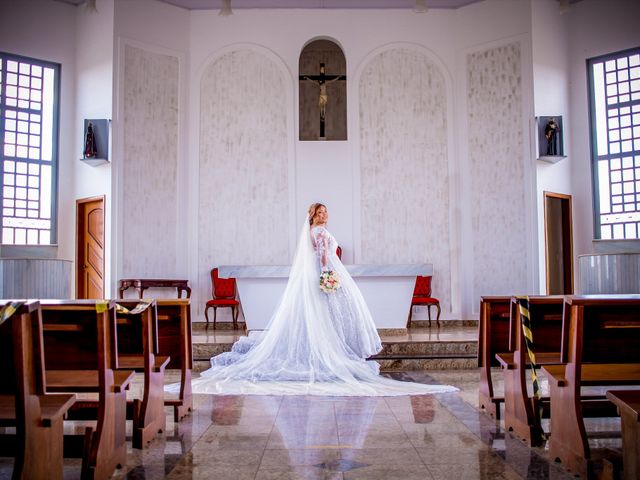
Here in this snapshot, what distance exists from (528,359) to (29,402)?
2.77m

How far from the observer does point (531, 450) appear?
135 inches

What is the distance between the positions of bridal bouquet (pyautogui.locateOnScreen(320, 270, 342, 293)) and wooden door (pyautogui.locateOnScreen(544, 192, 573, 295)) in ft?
15.9

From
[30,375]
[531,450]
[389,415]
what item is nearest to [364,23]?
[389,415]

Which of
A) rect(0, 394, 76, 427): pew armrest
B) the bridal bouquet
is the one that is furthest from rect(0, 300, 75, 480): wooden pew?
the bridal bouquet

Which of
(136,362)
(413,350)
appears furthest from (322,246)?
(136,362)

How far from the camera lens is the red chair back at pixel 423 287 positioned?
975 cm

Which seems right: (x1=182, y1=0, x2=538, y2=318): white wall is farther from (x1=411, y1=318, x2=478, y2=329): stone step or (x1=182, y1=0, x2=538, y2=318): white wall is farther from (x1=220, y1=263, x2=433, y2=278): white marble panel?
(x1=220, y1=263, x2=433, y2=278): white marble panel

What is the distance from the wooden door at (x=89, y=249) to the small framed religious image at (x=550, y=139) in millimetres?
6566

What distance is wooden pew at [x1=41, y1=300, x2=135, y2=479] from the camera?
2.88 m

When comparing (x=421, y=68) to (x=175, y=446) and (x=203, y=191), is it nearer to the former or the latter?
(x=203, y=191)

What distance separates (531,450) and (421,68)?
7.98 metres

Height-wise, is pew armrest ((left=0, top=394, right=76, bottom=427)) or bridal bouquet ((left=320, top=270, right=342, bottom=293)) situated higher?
bridal bouquet ((left=320, top=270, right=342, bottom=293))

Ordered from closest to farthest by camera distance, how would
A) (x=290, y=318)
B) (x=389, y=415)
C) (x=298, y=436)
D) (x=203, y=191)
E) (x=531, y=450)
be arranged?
(x=531, y=450), (x=298, y=436), (x=389, y=415), (x=290, y=318), (x=203, y=191)

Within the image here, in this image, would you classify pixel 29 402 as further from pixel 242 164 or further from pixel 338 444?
pixel 242 164
